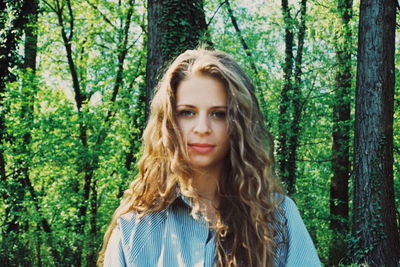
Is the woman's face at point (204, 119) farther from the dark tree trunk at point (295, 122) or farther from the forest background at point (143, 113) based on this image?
the dark tree trunk at point (295, 122)

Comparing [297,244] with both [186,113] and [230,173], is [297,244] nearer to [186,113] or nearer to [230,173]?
[230,173]

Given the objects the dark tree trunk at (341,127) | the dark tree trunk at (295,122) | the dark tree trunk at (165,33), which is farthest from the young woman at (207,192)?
the dark tree trunk at (295,122)

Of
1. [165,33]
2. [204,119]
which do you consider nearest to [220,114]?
[204,119]

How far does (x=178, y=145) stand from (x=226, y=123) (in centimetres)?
→ 23

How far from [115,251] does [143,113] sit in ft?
32.2

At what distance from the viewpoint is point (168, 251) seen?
73.9 inches

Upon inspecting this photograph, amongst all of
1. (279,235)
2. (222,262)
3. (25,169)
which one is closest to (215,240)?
(222,262)

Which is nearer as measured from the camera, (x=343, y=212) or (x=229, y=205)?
(x=229, y=205)

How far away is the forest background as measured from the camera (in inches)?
274

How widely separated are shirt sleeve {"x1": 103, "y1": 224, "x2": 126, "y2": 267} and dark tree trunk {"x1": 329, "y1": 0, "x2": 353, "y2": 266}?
9013 millimetres

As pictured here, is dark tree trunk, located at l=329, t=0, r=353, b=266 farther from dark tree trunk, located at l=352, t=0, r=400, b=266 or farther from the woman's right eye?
the woman's right eye

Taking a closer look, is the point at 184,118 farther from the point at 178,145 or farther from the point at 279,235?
the point at 279,235

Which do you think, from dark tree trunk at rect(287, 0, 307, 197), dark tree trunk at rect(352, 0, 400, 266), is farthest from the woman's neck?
dark tree trunk at rect(287, 0, 307, 197)

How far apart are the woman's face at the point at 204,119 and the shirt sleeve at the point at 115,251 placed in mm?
467
